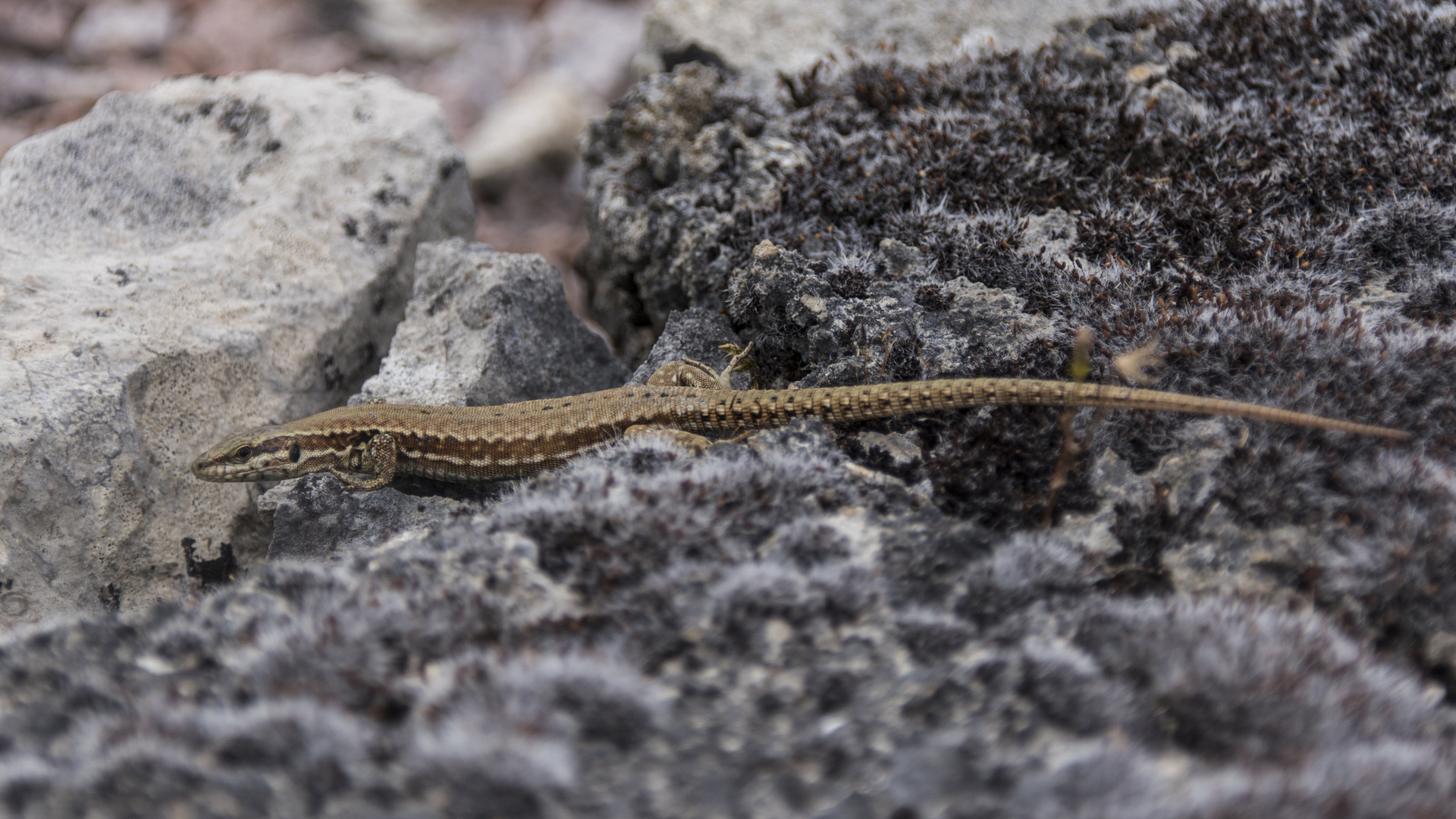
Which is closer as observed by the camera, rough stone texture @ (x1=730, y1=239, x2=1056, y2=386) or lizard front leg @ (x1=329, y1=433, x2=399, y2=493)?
rough stone texture @ (x1=730, y1=239, x2=1056, y2=386)

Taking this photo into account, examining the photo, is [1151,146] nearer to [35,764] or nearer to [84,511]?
[35,764]

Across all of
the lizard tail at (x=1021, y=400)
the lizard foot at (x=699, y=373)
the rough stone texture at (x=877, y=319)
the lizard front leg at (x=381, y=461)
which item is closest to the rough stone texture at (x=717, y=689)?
the lizard tail at (x=1021, y=400)

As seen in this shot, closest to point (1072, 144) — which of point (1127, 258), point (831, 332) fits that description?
point (1127, 258)

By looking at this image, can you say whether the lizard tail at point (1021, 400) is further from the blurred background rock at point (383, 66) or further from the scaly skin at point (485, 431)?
the blurred background rock at point (383, 66)

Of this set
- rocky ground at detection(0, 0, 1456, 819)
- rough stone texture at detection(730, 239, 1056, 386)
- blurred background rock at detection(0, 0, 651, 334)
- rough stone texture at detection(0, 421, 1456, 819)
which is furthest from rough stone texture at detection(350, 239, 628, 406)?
blurred background rock at detection(0, 0, 651, 334)

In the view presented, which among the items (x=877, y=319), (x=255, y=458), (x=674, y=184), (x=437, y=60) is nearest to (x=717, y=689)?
(x=877, y=319)

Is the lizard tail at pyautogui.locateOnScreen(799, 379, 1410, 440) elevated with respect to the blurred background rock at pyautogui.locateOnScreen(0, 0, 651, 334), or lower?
lower

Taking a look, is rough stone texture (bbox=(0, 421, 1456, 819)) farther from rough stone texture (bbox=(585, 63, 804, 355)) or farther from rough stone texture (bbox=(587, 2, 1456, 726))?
rough stone texture (bbox=(585, 63, 804, 355))

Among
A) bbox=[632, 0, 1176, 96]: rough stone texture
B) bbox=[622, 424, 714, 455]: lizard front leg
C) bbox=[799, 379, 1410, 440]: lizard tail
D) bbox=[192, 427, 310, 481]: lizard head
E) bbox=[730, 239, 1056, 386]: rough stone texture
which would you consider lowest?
bbox=[192, 427, 310, 481]: lizard head

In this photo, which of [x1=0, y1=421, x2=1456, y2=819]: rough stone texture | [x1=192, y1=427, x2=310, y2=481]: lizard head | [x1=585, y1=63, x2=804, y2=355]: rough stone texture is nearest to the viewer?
[x1=0, y1=421, x2=1456, y2=819]: rough stone texture
